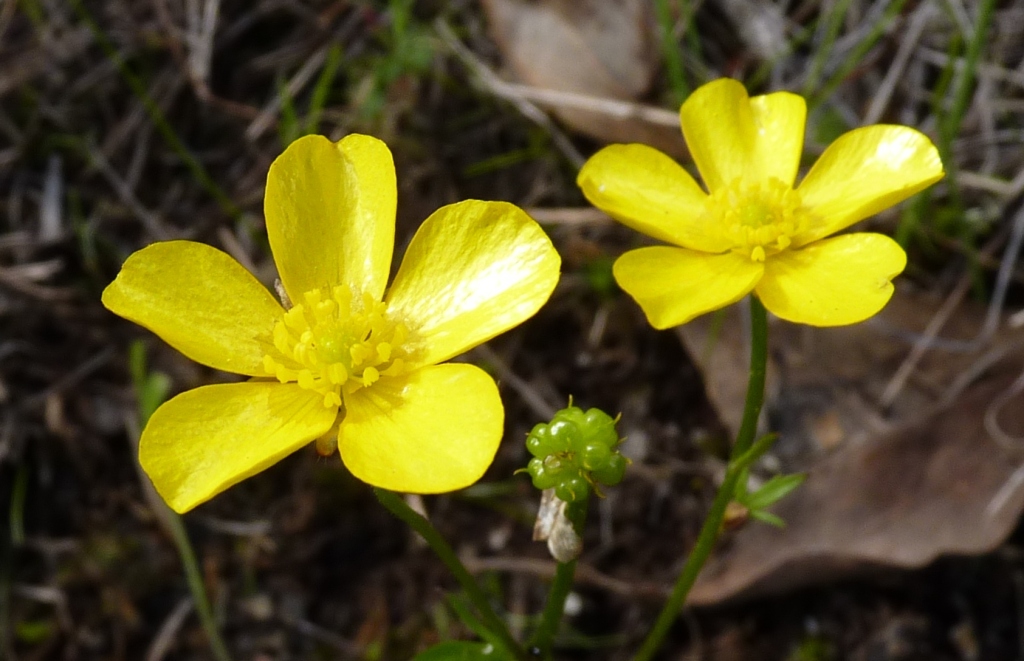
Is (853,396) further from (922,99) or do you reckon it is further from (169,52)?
(169,52)

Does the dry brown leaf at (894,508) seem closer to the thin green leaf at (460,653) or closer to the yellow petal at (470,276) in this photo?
the thin green leaf at (460,653)

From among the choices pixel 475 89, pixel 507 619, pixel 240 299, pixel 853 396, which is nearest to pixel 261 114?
pixel 475 89

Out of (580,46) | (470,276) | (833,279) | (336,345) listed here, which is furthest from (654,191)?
(580,46)

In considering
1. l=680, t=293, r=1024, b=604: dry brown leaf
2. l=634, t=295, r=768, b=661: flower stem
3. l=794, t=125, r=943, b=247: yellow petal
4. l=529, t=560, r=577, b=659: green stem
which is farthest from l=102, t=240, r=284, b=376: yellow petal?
l=680, t=293, r=1024, b=604: dry brown leaf

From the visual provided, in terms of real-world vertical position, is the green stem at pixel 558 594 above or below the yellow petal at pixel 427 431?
below

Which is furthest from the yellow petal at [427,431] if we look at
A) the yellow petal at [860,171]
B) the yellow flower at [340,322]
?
the yellow petal at [860,171]
